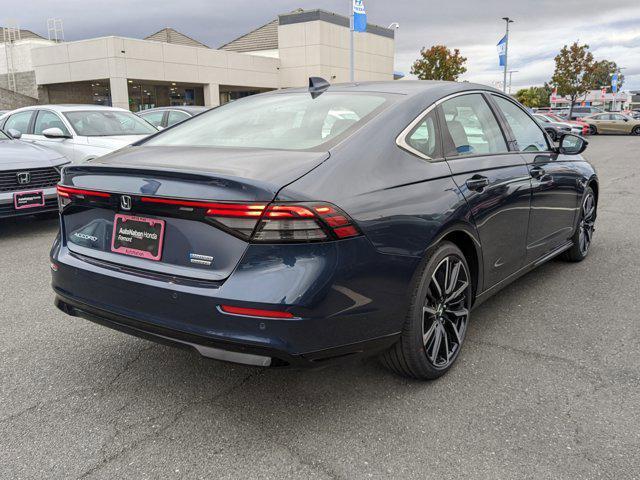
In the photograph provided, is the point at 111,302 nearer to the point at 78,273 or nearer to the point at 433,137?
the point at 78,273

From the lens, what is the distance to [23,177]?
21.6 feet

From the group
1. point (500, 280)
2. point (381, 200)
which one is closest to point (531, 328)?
point (500, 280)

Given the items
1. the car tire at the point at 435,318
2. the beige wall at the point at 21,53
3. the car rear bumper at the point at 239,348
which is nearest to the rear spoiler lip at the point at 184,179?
the car rear bumper at the point at 239,348

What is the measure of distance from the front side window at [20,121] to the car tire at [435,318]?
8.83 meters

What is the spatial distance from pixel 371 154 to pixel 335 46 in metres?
43.6

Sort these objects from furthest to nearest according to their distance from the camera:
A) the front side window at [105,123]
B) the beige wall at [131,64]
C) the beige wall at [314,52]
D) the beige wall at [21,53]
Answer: the beige wall at [314,52] < the beige wall at [21,53] < the beige wall at [131,64] < the front side window at [105,123]

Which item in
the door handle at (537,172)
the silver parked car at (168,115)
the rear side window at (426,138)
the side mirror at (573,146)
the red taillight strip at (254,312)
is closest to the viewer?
the red taillight strip at (254,312)

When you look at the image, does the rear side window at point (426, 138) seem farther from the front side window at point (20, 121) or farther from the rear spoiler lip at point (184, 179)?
the front side window at point (20, 121)

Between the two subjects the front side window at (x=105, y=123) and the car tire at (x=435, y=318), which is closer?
the car tire at (x=435, y=318)

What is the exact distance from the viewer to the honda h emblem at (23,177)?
21.5 feet

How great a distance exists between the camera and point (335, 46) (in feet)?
143

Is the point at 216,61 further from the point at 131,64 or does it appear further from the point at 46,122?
the point at 46,122

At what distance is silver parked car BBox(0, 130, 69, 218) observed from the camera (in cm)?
644

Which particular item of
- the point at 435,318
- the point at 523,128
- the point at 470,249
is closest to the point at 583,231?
the point at 523,128
